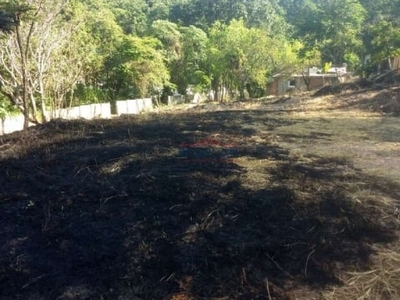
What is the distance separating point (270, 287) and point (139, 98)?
19633 millimetres

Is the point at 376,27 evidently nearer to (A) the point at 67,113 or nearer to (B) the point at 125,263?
(A) the point at 67,113

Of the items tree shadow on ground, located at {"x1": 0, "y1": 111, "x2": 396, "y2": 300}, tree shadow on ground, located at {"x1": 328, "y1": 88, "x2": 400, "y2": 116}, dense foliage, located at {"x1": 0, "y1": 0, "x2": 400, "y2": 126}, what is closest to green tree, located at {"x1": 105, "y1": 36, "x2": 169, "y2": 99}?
dense foliage, located at {"x1": 0, "y1": 0, "x2": 400, "y2": 126}

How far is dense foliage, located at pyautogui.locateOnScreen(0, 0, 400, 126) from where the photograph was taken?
35.1 ft

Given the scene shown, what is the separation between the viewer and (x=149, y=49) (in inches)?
792

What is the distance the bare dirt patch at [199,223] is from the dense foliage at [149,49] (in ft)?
11.2

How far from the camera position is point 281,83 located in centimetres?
3712

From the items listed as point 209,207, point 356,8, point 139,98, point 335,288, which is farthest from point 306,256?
point 356,8

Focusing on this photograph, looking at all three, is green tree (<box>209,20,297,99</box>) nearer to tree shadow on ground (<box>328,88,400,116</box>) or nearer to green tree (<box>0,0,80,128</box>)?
tree shadow on ground (<box>328,88,400,116</box>)

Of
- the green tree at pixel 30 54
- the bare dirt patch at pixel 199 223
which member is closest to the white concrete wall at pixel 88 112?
the green tree at pixel 30 54

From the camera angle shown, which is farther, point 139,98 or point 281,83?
point 281,83

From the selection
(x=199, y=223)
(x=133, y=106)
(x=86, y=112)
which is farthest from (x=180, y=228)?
(x=133, y=106)

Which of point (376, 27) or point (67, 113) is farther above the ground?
point (376, 27)

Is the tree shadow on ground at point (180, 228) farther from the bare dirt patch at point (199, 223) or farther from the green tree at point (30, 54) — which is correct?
the green tree at point (30, 54)

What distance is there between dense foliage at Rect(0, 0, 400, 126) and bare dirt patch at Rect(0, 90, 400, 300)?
341 cm
